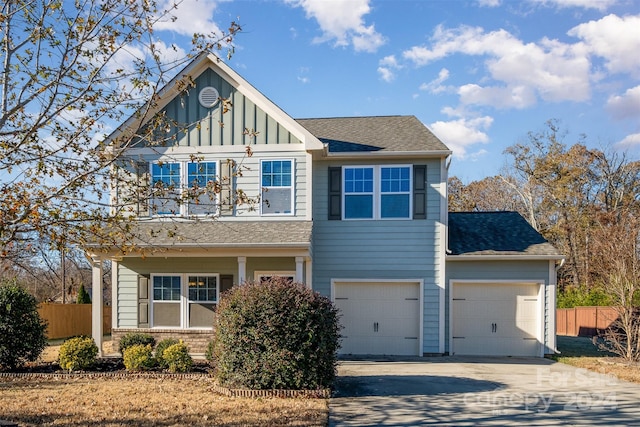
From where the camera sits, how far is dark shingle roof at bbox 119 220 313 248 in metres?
12.7

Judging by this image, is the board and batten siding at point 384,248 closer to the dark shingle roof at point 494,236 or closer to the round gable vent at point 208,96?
the dark shingle roof at point 494,236

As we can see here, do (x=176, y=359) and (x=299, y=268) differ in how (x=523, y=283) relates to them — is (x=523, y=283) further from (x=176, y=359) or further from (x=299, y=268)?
(x=176, y=359)

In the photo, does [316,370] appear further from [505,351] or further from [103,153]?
[505,351]

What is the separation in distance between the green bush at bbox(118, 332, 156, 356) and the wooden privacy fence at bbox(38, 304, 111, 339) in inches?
409

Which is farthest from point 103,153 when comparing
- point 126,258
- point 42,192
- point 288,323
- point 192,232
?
Answer: point 126,258

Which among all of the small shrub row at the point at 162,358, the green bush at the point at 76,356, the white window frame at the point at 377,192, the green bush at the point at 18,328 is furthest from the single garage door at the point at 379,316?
the green bush at the point at 18,328

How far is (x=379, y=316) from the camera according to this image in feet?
48.1

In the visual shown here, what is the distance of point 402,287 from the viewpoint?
14.6m

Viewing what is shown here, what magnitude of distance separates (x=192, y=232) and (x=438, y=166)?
683 centimetres

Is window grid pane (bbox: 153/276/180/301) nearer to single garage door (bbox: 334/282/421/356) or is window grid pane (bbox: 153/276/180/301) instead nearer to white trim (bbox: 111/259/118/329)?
white trim (bbox: 111/259/118/329)

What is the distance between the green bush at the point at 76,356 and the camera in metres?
11.3

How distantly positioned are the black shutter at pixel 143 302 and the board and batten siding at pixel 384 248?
15.1 feet

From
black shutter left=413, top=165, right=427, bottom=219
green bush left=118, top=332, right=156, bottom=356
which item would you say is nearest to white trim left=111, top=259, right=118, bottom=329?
green bush left=118, top=332, right=156, bottom=356

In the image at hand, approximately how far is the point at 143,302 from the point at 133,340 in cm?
161
